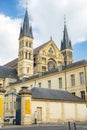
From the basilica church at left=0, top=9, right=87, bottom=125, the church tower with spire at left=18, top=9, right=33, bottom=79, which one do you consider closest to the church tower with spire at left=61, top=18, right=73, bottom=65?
the basilica church at left=0, top=9, right=87, bottom=125

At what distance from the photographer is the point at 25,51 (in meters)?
72.2

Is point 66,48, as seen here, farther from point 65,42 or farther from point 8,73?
point 8,73

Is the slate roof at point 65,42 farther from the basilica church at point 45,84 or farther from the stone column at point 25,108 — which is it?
the stone column at point 25,108

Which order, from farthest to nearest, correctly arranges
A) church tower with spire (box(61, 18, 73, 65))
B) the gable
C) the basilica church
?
church tower with spire (box(61, 18, 73, 65)), the gable, the basilica church

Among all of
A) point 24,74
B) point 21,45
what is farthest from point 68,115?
point 21,45

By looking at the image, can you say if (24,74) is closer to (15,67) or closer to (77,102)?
(15,67)

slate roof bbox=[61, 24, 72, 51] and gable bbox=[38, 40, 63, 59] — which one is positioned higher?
slate roof bbox=[61, 24, 72, 51]

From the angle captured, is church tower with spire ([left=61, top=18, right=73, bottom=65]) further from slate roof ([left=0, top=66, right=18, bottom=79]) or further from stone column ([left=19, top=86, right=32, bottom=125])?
stone column ([left=19, top=86, right=32, bottom=125])

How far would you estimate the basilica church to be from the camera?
25.8m

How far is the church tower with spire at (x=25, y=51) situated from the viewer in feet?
234

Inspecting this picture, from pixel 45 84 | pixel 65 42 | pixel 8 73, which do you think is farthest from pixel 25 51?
pixel 45 84

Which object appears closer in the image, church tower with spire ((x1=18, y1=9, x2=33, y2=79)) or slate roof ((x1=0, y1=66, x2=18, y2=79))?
slate roof ((x1=0, y1=66, x2=18, y2=79))

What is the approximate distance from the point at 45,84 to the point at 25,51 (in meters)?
27.0

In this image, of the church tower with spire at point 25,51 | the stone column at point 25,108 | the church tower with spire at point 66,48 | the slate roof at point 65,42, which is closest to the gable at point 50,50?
the church tower with spire at point 25,51
